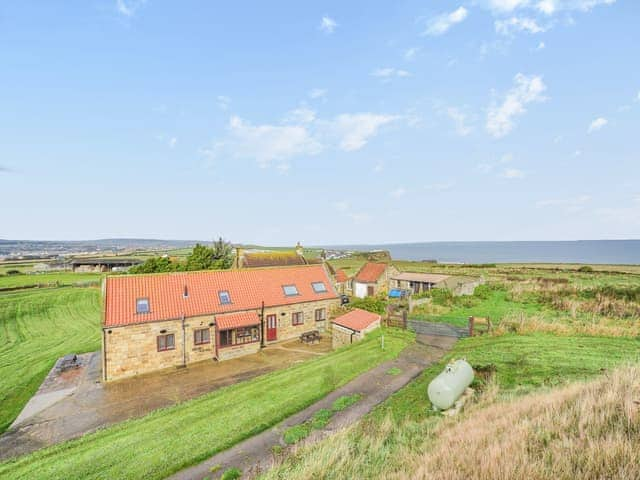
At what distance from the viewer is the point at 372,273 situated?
4878 centimetres

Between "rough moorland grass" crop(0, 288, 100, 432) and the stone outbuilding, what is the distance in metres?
20.9

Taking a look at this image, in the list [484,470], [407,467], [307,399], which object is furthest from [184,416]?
[484,470]

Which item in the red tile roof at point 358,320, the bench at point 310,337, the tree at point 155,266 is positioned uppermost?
the tree at point 155,266

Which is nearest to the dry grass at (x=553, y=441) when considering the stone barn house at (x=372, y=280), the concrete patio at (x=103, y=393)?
the concrete patio at (x=103, y=393)

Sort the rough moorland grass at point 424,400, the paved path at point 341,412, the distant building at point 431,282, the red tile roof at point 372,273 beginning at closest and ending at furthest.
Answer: the rough moorland grass at point 424,400 → the paved path at point 341,412 → the distant building at point 431,282 → the red tile roof at point 372,273

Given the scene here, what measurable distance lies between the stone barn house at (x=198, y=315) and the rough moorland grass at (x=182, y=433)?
8.11 metres

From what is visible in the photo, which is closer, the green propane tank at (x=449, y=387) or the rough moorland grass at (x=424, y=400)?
the rough moorland grass at (x=424, y=400)

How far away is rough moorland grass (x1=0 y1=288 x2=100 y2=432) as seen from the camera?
21141 millimetres

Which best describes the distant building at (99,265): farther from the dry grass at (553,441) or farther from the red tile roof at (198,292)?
the dry grass at (553,441)

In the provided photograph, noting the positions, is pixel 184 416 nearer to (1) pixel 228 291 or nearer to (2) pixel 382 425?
(2) pixel 382 425

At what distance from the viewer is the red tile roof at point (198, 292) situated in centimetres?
2348

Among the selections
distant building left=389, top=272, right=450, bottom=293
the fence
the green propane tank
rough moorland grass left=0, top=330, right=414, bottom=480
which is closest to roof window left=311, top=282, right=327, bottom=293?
the fence

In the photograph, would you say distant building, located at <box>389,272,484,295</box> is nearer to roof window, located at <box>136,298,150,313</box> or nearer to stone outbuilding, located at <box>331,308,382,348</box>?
stone outbuilding, located at <box>331,308,382,348</box>

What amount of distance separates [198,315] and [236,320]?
10.0 feet
